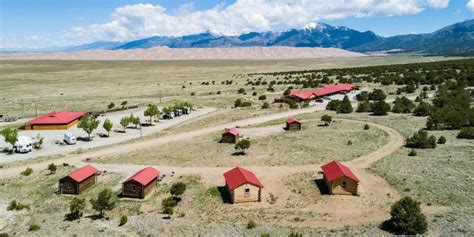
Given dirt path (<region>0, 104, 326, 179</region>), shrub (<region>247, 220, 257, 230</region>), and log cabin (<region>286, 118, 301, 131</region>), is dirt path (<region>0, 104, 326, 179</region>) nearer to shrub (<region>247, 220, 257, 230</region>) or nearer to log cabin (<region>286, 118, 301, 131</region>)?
log cabin (<region>286, 118, 301, 131</region>)

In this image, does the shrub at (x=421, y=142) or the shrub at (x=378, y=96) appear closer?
the shrub at (x=421, y=142)

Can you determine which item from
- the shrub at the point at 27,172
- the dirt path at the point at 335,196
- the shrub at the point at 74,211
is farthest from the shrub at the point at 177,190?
the shrub at the point at 27,172

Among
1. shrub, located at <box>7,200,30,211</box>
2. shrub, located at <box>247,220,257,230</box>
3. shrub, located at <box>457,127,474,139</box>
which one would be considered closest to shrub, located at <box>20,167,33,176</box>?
shrub, located at <box>7,200,30,211</box>

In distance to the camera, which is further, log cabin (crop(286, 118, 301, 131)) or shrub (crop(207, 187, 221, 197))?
log cabin (crop(286, 118, 301, 131))

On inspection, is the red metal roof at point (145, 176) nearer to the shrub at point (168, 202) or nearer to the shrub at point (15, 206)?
the shrub at point (168, 202)

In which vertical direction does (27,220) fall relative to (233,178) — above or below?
below

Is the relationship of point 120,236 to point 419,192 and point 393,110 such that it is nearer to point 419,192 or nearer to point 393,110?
point 419,192

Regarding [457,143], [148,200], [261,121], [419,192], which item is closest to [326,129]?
[261,121]
